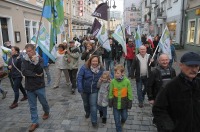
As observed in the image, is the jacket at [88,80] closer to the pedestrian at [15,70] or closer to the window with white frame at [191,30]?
the pedestrian at [15,70]

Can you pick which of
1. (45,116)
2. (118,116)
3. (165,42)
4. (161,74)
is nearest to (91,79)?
(118,116)

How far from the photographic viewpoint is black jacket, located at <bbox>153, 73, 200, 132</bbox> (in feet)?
7.14

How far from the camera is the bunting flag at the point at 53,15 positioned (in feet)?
17.7

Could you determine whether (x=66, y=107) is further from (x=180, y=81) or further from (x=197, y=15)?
(x=197, y=15)

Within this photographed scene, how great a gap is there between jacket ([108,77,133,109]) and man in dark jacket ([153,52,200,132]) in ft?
5.64

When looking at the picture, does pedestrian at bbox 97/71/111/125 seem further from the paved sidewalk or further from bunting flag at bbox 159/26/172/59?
bunting flag at bbox 159/26/172/59

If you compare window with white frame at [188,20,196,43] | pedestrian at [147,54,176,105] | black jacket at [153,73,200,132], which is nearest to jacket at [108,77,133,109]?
pedestrian at [147,54,176,105]

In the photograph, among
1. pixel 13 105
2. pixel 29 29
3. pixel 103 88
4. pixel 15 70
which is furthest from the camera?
pixel 29 29

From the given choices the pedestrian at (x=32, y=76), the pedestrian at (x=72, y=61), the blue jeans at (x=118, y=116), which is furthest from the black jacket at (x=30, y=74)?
the pedestrian at (x=72, y=61)

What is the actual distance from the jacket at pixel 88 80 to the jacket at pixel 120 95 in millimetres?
528

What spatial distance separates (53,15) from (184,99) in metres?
4.39

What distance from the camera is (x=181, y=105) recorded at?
2.20 meters

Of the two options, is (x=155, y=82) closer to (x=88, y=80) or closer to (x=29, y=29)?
(x=88, y=80)

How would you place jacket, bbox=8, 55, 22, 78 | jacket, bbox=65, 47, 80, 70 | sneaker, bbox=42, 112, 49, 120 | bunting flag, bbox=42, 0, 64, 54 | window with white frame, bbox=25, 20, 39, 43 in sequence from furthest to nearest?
1. window with white frame, bbox=25, 20, 39, 43
2. jacket, bbox=65, 47, 80, 70
3. jacket, bbox=8, 55, 22, 78
4. bunting flag, bbox=42, 0, 64, 54
5. sneaker, bbox=42, 112, 49, 120
